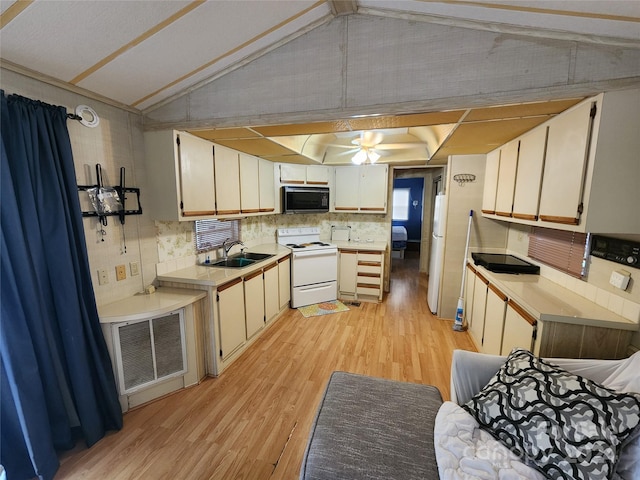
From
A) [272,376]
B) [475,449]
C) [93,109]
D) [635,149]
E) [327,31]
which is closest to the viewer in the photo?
[475,449]

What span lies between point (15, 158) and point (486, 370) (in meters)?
2.92

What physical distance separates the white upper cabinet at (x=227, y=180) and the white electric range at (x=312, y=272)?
3.98 ft

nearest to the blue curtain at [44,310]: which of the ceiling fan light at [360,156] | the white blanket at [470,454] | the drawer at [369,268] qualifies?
the white blanket at [470,454]

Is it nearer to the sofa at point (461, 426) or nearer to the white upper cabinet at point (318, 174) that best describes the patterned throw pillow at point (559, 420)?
the sofa at point (461, 426)

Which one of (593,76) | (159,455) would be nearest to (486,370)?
(593,76)

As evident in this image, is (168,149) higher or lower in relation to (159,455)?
higher

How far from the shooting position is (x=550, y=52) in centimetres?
150

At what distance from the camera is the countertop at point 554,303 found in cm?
159

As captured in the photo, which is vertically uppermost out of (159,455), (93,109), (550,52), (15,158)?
(550,52)

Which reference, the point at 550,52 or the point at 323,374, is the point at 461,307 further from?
the point at 550,52

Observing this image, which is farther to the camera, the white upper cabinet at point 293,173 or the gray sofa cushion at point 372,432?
the white upper cabinet at point 293,173

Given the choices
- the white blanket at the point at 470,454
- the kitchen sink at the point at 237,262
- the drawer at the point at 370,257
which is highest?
the kitchen sink at the point at 237,262

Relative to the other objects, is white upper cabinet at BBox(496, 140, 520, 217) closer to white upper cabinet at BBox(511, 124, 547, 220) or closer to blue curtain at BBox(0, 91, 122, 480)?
white upper cabinet at BBox(511, 124, 547, 220)

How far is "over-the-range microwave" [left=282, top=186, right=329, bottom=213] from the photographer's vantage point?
13.1ft
